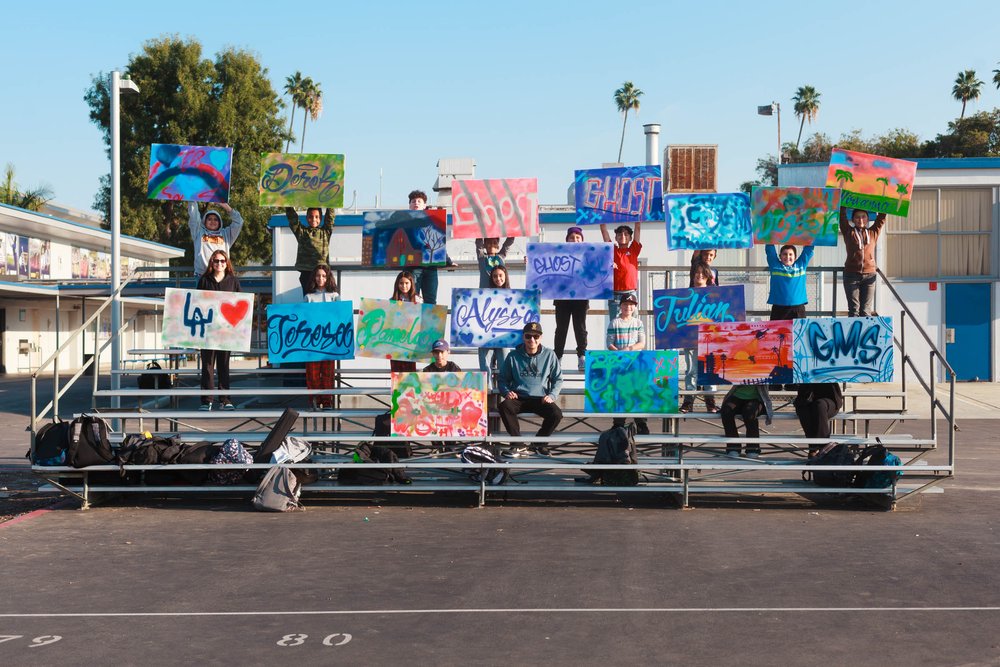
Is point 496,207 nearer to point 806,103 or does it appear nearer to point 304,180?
point 304,180

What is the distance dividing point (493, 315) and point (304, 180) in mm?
2767

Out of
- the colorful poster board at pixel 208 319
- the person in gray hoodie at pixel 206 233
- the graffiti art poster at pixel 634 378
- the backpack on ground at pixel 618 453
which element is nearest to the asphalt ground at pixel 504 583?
the backpack on ground at pixel 618 453

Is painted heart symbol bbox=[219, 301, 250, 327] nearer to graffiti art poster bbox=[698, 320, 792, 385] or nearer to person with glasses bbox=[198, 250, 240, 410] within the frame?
person with glasses bbox=[198, 250, 240, 410]

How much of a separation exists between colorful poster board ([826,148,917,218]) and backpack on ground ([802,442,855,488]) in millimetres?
2967

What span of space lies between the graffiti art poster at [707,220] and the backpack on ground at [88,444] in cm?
663

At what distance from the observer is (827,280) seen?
26.8m

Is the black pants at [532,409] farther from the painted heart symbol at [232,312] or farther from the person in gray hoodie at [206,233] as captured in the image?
the person in gray hoodie at [206,233]

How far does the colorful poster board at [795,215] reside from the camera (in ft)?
38.3

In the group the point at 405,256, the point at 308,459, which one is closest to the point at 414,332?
the point at 405,256

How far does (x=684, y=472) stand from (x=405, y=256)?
4.16 metres

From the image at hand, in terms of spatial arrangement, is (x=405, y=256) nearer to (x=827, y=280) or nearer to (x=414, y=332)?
(x=414, y=332)

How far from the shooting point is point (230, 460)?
10.5 metres

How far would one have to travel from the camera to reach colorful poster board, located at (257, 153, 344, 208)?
1180 centimetres

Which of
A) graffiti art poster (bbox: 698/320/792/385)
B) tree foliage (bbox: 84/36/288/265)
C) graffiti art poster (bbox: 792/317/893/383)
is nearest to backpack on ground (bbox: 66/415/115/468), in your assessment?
graffiti art poster (bbox: 698/320/792/385)
